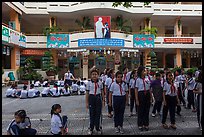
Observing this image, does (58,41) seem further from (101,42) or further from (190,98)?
(190,98)

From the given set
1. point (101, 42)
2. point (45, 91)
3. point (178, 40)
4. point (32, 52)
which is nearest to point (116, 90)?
point (45, 91)

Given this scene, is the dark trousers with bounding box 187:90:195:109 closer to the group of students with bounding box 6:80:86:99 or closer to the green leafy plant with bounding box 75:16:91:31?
the group of students with bounding box 6:80:86:99

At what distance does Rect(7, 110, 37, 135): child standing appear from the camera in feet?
14.8

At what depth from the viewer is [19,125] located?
4.70 metres

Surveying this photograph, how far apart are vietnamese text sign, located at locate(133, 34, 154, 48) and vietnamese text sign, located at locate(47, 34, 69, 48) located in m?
7.11

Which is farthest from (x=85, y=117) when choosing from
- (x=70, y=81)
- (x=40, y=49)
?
(x=40, y=49)

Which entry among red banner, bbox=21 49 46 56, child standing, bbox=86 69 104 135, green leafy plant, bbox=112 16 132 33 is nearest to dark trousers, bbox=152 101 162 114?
child standing, bbox=86 69 104 135

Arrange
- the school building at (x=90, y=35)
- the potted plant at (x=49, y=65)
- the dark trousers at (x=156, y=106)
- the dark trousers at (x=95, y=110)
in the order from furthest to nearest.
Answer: the potted plant at (x=49, y=65) < the school building at (x=90, y=35) < the dark trousers at (x=156, y=106) < the dark trousers at (x=95, y=110)

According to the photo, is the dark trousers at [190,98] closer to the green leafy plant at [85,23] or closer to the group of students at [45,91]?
the group of students at [45,91]

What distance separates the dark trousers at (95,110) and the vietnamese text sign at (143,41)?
19.1m

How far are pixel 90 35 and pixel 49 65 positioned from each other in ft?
17.4

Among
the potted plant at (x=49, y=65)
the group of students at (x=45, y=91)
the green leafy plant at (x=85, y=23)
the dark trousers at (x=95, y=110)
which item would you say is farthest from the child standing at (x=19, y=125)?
the green leafy plant at (x=85, y=23)

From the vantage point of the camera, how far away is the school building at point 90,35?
2297 centimetres

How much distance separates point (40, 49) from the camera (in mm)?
25891
